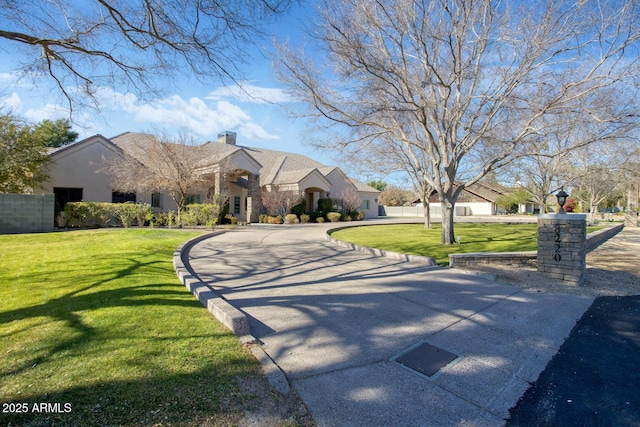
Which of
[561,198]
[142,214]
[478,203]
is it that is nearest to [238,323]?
[561,198]

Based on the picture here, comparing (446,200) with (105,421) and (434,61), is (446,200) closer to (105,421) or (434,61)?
(434,61)

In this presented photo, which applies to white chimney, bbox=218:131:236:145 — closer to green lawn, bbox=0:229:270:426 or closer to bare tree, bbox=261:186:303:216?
bare tree, bbox=261:186:303:216

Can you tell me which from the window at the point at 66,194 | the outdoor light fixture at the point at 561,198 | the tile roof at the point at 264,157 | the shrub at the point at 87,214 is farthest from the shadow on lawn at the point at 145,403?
the window at the point at 66,194

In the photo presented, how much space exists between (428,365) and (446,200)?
11.0 metres

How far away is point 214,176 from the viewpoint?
23.7 m

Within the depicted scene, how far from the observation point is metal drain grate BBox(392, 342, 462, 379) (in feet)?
11.4

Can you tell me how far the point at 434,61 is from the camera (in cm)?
1197

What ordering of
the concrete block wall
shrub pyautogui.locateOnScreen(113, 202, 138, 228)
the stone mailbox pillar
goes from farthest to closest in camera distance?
shrub pyautogui.locateOnScreen(113, 202, 138, 228) → the concrete block wall → the stone mailbox pillar

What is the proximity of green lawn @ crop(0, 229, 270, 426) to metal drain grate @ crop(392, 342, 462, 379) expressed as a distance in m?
1.62

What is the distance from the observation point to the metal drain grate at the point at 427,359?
347 cm

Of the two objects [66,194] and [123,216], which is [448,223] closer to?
[123,216]

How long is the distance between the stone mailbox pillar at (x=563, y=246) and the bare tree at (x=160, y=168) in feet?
56.0

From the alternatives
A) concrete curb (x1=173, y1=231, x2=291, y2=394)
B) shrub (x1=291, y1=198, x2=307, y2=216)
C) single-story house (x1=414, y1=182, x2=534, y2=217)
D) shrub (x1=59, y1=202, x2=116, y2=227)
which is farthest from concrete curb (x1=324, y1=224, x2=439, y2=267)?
single-story house (x1=414, y1=182, x2=534, y2=217)

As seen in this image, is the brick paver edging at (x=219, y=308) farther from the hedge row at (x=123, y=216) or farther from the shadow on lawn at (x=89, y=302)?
the hedge row at (x=123, y=216)
